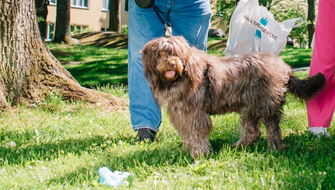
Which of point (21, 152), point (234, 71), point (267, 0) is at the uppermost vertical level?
point (267, 0)

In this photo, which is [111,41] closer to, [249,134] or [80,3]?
[249,134]

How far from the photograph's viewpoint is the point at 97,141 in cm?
375

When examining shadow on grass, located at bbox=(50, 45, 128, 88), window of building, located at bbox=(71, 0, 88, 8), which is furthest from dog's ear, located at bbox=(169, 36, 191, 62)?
window of building, located at bbox=(71, 0, 88, 8)

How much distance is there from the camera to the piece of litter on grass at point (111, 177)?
2.56 meters

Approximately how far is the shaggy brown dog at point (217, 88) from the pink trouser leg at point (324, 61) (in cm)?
59

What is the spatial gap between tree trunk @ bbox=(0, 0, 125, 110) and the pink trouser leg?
2999mm

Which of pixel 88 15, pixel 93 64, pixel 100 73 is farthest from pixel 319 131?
pixel 88 15

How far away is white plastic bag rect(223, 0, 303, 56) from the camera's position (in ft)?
14.0

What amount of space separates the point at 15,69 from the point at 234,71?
3099 millimetres

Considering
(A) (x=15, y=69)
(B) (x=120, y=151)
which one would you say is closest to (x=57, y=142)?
(B) (x=120, y=151)

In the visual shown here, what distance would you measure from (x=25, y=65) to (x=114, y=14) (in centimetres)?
1414

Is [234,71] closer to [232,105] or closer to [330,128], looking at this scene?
[232,105]

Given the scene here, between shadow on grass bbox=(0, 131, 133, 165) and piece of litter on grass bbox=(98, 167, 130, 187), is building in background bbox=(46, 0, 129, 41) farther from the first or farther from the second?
piece of litter on grass bbox=(98, 167, 130, 187)

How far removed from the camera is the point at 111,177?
263 cm
